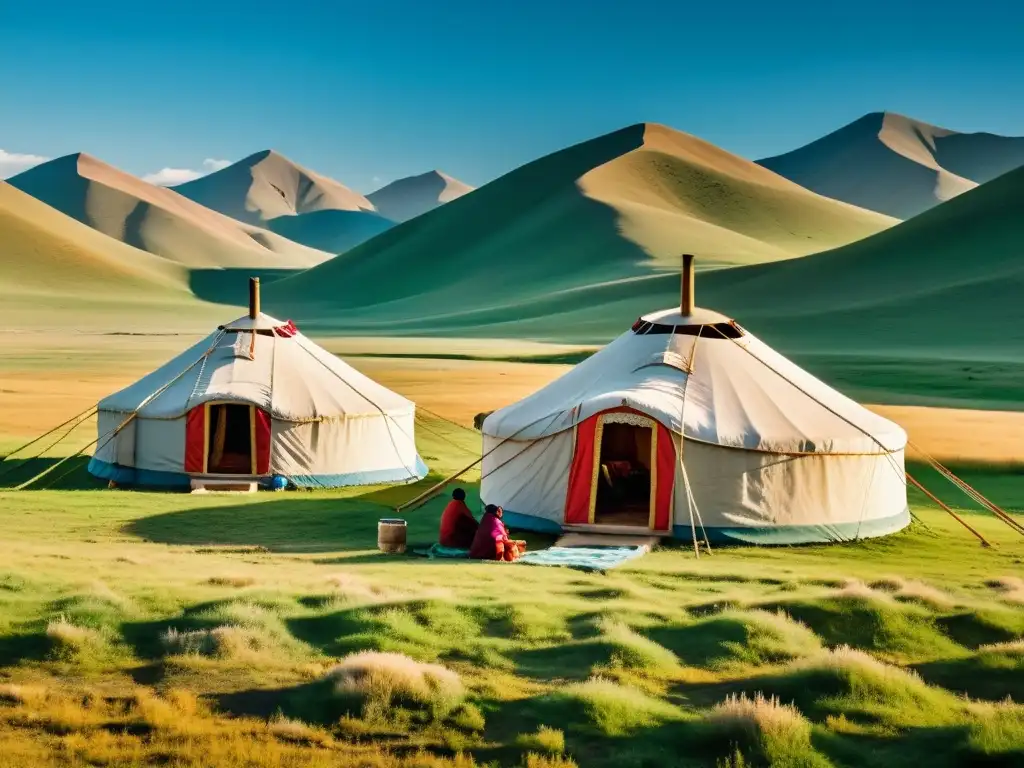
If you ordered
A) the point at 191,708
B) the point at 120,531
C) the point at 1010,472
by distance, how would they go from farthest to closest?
the point at 1010,472 < the point at 120,531 < the point at 191,708

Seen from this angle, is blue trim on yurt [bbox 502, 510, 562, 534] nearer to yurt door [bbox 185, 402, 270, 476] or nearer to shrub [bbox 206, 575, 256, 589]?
yurt door [bbox 185, 402, 270, 476]

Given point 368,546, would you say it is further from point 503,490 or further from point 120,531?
point 120,531

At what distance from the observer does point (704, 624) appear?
8992 millimetres

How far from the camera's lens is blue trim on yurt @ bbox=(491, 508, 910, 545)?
1401cm

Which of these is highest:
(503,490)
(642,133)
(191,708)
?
(642,133)

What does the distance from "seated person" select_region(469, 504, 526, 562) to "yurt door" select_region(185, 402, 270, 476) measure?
248 inches

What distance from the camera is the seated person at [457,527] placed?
1327cm

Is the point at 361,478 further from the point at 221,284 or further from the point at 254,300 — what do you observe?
the point at 221,284

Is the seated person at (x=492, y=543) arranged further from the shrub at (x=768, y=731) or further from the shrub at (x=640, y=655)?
the shrub at (x=768, y=731)

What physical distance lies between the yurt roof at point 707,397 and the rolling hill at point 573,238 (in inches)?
3099

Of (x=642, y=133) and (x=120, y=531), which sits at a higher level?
(x=642, y=133)

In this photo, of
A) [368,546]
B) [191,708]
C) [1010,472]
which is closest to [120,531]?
[368,546]

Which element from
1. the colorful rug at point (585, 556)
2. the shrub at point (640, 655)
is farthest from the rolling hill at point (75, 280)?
the shrub at point (640, 655)

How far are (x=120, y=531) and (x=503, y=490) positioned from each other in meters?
4.29
